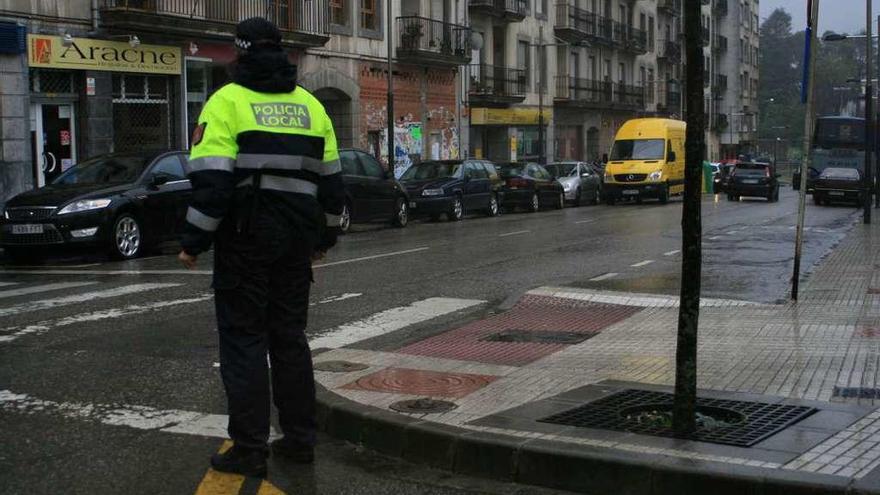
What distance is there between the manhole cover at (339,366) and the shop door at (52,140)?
17354mm

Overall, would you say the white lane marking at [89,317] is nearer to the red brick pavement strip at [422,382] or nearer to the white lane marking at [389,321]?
the white lane marking at [389,321]

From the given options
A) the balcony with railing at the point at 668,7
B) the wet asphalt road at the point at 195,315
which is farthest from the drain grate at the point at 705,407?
the balcony with railing at the point at 668,7

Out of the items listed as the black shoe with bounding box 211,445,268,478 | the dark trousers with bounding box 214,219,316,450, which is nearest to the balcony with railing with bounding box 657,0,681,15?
the dark trousers with bounding box 214,219,316,450

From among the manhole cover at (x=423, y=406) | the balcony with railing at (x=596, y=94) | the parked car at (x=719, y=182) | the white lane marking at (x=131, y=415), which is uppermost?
the balcony with railing at (x=596, y=94)

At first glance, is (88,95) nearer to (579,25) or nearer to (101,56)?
(101,56)

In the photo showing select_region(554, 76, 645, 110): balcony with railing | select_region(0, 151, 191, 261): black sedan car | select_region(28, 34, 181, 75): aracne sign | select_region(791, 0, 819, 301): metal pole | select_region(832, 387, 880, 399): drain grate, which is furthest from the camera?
select_region(554, 76, 645, 110): balcony with railing

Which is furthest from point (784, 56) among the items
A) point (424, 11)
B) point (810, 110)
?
point (810, 110)

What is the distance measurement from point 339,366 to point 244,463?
241 cm

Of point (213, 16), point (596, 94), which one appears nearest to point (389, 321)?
point (213, 16)

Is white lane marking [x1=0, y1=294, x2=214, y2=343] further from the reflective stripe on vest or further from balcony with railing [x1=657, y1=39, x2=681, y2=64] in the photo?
balcony with railing [x1=657, y1=39, x2=681, y2=64]

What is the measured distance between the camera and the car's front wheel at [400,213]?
23994 mm

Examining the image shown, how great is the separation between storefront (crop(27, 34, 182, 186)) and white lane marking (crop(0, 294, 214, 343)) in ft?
44.5

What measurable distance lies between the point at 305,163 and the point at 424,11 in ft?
110

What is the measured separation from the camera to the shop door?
Answer: 23.2 metres
